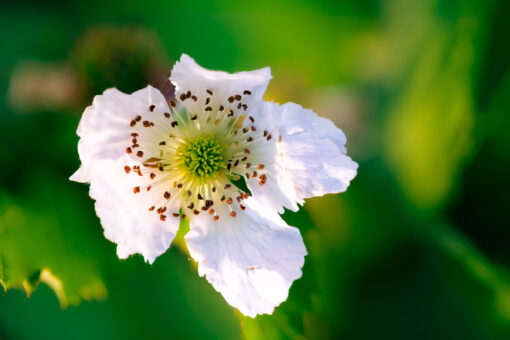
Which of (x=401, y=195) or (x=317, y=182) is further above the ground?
(x=317, y=182)

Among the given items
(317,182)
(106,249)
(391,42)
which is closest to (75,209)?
(106,249)

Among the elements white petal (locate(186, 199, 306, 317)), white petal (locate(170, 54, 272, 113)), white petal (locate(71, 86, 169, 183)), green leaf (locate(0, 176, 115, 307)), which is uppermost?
white petal (locate(170, 54, 272, 113))

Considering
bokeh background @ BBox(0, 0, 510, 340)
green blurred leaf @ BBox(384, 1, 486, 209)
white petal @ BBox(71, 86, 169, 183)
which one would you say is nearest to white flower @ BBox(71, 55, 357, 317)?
white petal @ BBox(71, 86, 169, 183)

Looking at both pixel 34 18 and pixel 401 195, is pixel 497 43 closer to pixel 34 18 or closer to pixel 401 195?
pixel 401 195

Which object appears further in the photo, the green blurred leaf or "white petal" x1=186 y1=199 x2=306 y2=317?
the green blurred leaf

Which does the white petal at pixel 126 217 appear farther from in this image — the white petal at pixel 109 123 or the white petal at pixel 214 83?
the white petal at pixel 214 83

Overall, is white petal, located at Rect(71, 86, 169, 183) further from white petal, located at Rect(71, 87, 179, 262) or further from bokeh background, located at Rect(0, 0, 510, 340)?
bokeh background, located at Rect(0, 0, 510, 340)
